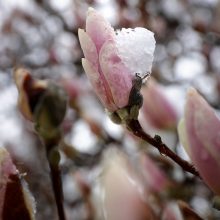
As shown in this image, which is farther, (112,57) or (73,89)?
(73,89)

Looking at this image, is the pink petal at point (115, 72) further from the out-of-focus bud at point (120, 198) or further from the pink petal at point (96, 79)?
the out-of-focus bud at point (120, 198)

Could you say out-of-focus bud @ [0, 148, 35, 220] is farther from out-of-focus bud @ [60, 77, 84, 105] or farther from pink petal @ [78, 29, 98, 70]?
out-of-focus bud @ [60, 77, 84, 105]

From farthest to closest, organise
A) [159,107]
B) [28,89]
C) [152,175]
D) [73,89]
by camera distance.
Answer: [73,89]
[152,175]
[159,107]
[28,89]

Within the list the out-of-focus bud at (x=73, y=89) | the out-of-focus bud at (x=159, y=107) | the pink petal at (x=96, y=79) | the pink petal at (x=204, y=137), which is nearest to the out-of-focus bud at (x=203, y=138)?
the pink petal at (x=204, y=137)

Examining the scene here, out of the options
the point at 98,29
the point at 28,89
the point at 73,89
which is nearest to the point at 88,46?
the point at 98,29

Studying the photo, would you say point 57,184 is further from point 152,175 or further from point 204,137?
point 152,175

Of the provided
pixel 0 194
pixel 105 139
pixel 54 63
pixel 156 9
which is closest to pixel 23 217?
pixel 0 194

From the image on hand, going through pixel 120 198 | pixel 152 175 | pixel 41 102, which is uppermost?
pixel 41 102
